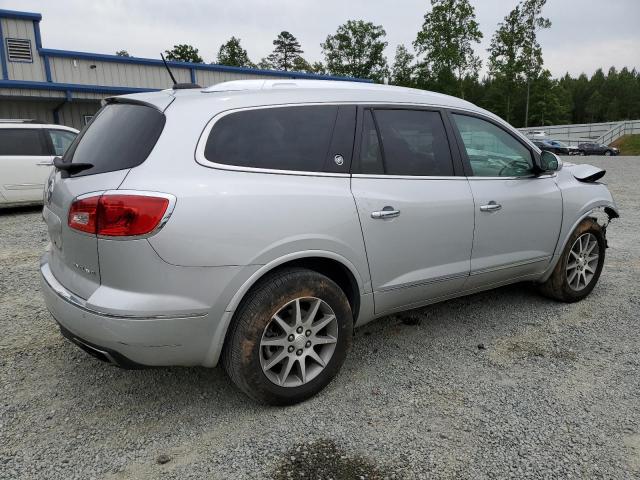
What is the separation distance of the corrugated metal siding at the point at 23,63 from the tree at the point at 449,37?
33791 millimetres

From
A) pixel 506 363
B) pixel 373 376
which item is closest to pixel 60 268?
pixel 373 376

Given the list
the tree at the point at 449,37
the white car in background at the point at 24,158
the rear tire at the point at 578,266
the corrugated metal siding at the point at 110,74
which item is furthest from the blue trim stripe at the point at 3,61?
the tree at the point at 449,37

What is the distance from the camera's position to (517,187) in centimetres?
378

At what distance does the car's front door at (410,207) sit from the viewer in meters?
2.98

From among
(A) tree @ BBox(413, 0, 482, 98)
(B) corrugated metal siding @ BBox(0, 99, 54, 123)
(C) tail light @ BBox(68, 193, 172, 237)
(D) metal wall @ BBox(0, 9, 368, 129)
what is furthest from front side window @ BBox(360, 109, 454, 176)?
(A) tree @ BBox(413, 0, 482, 98)

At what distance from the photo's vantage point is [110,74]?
59.1 feet

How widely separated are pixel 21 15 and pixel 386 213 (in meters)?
19.5

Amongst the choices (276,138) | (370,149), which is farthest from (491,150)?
(276,138)

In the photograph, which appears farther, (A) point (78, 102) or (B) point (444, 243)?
(A) point (78, 102)

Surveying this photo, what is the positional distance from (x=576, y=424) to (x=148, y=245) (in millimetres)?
2369

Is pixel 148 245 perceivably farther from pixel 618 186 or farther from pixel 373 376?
pixel 618 186

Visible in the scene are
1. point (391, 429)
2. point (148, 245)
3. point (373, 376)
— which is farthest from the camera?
point (373, 376)

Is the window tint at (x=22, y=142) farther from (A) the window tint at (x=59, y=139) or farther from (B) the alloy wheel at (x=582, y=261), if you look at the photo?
(B) the alloy wheel at (x=582, y=261)

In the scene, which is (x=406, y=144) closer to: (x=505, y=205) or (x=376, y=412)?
(x=505, y=205)
